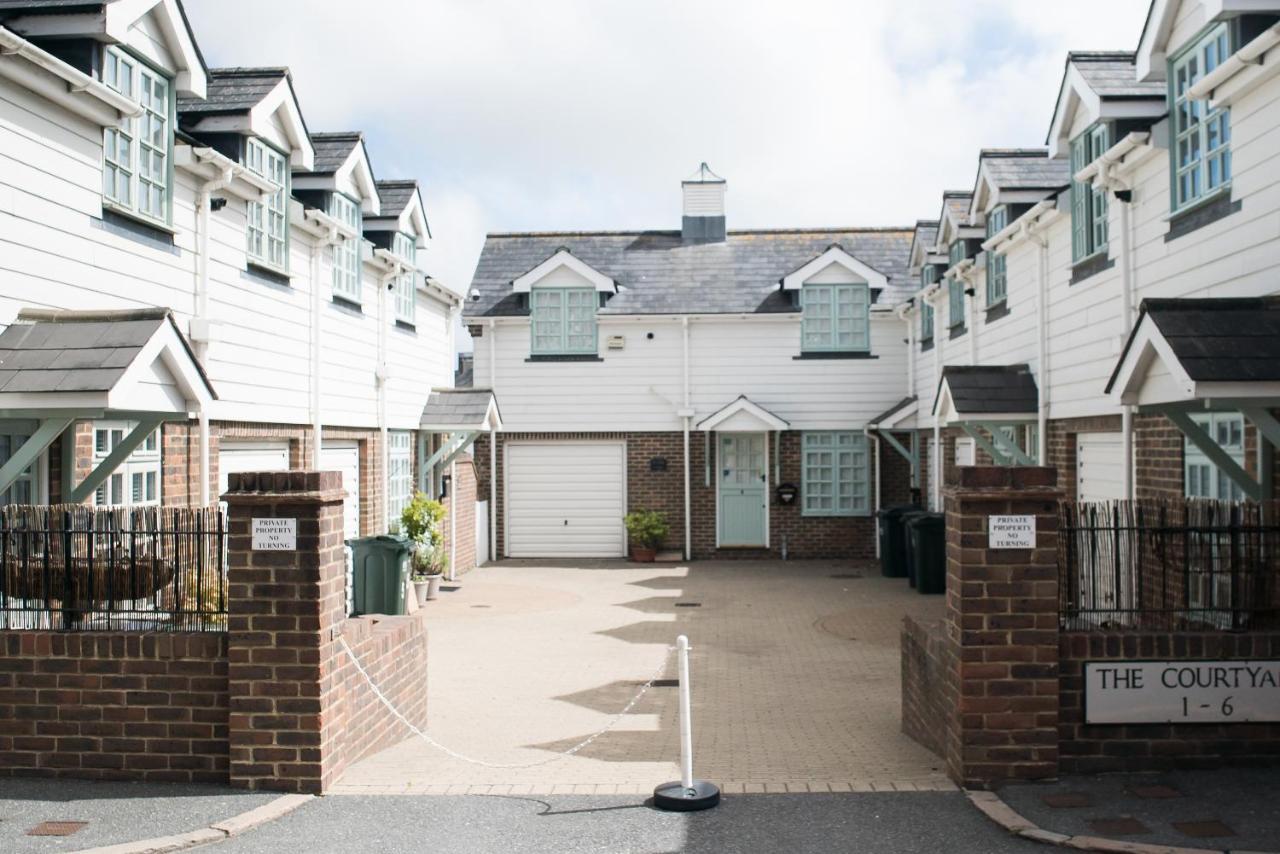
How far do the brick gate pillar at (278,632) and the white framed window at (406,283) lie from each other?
11.8m

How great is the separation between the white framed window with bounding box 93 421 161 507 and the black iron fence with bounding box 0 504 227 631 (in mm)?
2333

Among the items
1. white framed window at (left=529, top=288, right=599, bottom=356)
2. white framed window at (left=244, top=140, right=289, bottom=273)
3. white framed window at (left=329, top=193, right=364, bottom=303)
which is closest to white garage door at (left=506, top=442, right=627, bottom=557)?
white framed window at (left=529, top=288, right=599, bottom=356)

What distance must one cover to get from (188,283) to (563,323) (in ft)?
39.9

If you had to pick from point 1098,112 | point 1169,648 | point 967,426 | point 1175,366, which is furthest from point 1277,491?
point 967,426

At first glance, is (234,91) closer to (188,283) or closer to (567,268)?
(188,283)

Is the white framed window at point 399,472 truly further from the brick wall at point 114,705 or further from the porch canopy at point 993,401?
the brick wall at point 114,705

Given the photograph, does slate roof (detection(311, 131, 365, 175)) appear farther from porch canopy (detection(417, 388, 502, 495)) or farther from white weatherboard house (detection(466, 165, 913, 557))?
white weatherboard house (detection(466, 165, 913, 557))

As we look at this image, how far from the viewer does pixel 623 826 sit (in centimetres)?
618

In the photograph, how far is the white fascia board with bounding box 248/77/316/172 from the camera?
12.0 meters

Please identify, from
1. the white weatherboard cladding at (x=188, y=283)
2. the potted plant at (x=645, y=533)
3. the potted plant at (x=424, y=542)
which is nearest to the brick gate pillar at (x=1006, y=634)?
the white weatherboard cladding at (x=188, y=283)

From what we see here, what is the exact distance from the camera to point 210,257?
11.5 meters

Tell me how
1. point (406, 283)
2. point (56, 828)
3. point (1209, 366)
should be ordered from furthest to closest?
point (406, 283), point (1209, 366), point (56, 828)

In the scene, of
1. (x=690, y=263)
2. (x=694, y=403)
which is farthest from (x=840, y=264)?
(x=694, y=403)

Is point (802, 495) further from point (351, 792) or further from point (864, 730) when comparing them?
point (351, 792)
